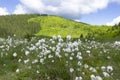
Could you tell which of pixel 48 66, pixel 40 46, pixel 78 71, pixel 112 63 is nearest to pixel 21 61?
pixel 40 46

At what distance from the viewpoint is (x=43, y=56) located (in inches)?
507

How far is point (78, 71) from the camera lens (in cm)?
1177

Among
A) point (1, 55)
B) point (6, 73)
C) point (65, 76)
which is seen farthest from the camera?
point (1, 55)

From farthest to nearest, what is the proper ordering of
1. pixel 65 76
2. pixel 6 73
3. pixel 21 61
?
1. pixel 21 61
2. pixel 6 73
3. pixel 65 76

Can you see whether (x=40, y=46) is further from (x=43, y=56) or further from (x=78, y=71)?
(x=78, y=71)

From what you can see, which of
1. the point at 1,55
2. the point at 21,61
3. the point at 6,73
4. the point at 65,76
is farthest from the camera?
the point at 1,55

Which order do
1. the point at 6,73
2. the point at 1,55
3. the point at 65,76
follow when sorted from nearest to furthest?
the point at 65,76
the point at 6,73
the point at 1,55

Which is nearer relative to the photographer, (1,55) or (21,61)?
(21,61)

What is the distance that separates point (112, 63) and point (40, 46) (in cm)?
325

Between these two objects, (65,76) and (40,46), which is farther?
(40,46)

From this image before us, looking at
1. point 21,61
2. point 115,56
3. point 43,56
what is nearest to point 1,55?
point 21,61

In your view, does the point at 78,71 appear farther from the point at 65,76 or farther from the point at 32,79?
the point at 32,79

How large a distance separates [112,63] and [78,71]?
3126 mm

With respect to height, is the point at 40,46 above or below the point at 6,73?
above
